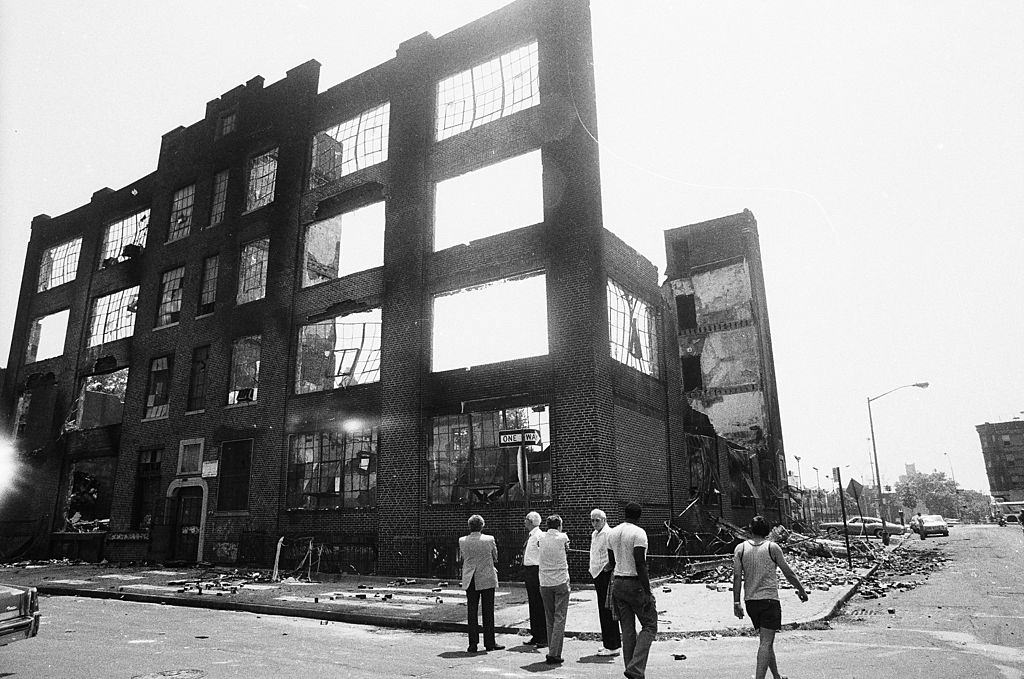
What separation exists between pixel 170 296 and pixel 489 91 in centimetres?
1652

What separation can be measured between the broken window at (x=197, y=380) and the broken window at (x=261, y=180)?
233 inches

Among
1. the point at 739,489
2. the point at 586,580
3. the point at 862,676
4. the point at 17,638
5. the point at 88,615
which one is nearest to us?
the point at 862,676

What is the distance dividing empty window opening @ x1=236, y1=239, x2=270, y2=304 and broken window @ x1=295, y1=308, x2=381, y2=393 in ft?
11.8

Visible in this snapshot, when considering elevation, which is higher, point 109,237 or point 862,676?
point 109,237

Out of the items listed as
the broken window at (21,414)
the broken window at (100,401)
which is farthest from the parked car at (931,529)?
the broken window at (21,414)

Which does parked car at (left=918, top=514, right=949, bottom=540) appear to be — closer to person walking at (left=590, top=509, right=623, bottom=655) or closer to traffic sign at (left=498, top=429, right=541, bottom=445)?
traffic sign at (left=498, top=429, right=541, bottom=445)

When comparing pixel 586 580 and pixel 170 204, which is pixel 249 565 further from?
pixel 170 204

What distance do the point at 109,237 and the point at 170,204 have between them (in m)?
5.04

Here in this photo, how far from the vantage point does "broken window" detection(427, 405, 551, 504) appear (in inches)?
633

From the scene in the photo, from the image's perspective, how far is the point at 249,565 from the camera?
2025 centimetres

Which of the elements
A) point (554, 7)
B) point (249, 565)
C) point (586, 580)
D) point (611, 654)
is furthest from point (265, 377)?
point (611, 654)

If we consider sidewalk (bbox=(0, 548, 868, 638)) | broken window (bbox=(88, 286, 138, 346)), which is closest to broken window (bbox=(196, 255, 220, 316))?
broken window (bbox=(88, 286, 138, 346))

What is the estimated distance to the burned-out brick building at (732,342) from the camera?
1257 inches

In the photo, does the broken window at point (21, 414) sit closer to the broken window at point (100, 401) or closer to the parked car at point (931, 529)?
the broken window at point (100, 401)
